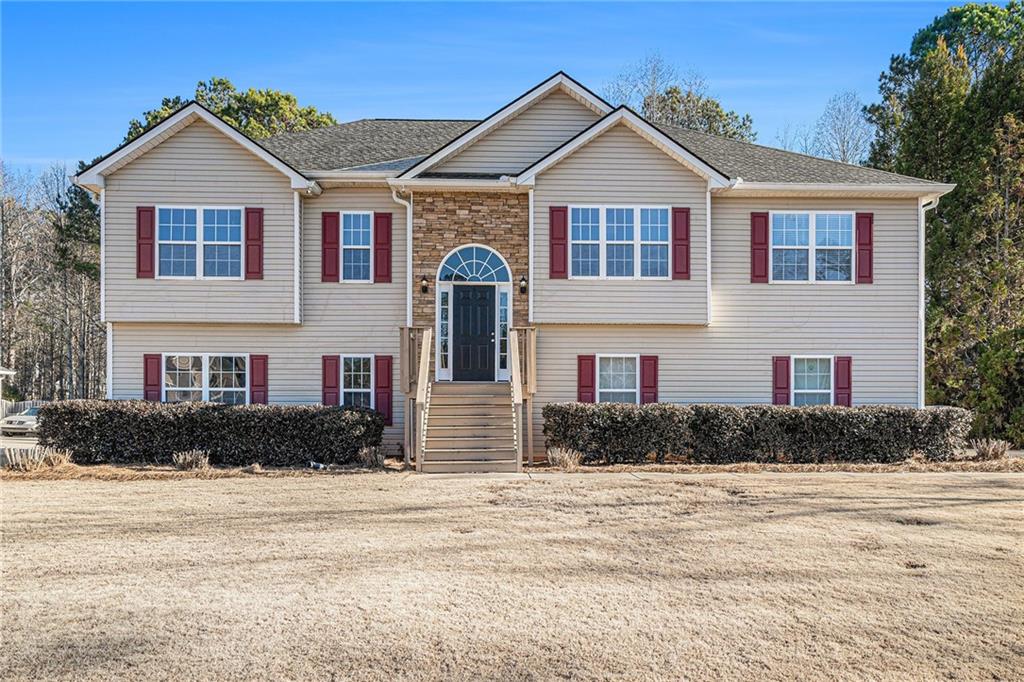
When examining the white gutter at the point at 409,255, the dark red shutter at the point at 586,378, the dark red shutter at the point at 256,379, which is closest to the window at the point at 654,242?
the dark red shutter at the point at 586,378

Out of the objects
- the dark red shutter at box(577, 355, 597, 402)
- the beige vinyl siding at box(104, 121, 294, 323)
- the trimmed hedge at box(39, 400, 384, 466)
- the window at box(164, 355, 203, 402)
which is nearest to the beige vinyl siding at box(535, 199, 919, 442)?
the dark red shutter at box(577, 355, 597, 402)

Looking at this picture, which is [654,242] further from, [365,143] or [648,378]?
[365,143]

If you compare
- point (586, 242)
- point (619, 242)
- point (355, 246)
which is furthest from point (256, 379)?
point (619, 242)

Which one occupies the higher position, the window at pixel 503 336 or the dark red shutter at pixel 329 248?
the dark red shutter at pixel 329 248

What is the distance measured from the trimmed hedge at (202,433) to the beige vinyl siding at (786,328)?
15.2 feet

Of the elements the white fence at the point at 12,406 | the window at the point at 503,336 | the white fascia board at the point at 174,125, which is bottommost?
the white fence at the point at 12,406

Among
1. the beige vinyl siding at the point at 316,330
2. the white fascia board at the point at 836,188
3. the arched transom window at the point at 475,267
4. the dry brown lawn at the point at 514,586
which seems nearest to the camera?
the dry brown lawn at the point at 514,586

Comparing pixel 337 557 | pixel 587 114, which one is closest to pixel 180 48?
pixel 587 114

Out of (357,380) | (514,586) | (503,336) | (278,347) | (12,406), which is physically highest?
(503,336)

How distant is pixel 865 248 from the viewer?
16.0 meters

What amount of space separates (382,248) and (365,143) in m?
3.60

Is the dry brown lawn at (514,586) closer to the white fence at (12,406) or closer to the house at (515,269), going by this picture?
the house at (515,269)

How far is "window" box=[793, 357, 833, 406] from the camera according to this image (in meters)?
16.1

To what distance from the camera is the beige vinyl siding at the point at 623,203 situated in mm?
15258
